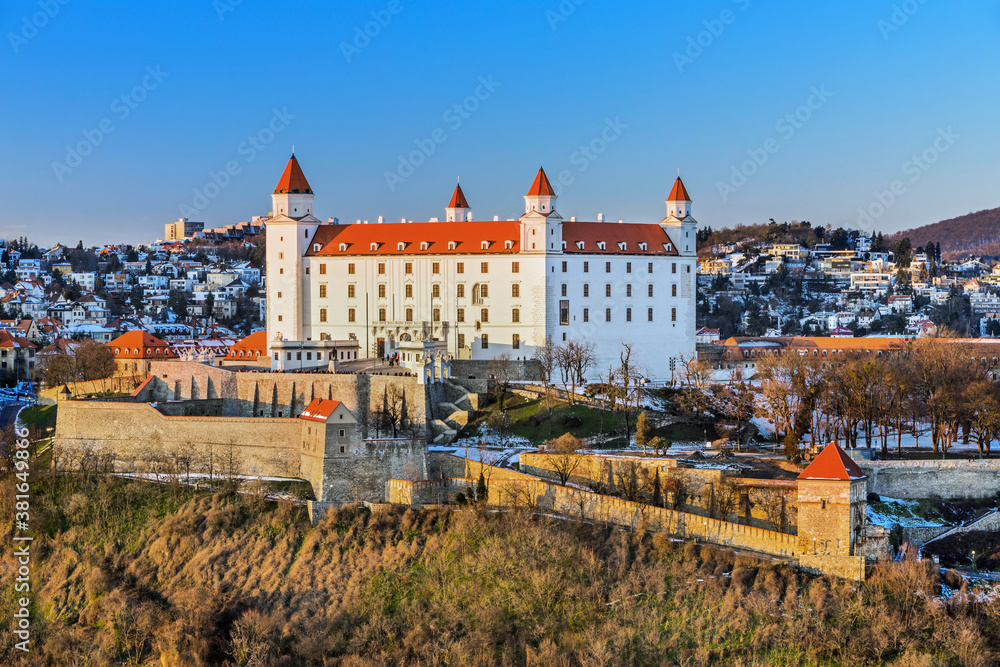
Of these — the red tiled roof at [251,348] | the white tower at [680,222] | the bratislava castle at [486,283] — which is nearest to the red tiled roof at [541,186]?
the bratislava castle at [486,283]

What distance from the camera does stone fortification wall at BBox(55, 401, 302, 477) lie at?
46.4 meters

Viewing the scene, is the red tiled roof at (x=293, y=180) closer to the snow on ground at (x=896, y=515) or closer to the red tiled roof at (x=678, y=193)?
the red tiled roof at (x=678, y=193)

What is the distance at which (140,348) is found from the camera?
69.6 metres

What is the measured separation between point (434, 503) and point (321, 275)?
23.9m

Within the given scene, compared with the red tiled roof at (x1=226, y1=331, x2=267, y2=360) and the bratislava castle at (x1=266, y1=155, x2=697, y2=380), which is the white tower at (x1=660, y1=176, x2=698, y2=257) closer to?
the bratislava castle at (x1=266, y1=155, x2=697, y2=380)

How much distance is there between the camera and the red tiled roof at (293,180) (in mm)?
64125

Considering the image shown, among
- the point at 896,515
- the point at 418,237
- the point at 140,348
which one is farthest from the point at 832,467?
the point at 140,348

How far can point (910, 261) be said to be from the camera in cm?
15125

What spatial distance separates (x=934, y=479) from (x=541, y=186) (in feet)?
86.6

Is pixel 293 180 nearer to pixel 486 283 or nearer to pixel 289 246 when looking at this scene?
pixel 289 246

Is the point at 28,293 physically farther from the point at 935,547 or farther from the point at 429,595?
the point at 935,547

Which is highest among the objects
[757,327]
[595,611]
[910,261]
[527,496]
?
[910,261]

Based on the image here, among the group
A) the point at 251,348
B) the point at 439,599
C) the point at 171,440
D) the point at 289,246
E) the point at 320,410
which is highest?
the point at 289,246

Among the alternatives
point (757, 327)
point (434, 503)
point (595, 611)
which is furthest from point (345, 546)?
point (757, 327)
